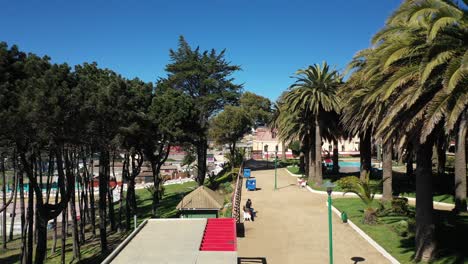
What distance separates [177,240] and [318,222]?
1079 cm

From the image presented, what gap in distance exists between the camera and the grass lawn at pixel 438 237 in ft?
45.5

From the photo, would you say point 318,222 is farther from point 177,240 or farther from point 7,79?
point 7,79

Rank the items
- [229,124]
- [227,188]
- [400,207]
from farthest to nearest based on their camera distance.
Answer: [229,124]
[227,188]
[400,207]

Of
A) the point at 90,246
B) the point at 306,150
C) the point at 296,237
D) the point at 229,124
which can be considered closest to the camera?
the point at 296,237

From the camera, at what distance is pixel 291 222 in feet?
72.4

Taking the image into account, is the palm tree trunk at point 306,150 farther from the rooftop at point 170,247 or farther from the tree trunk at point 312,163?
the rooftop at point 170,247

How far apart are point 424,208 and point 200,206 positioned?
10255 millimetres

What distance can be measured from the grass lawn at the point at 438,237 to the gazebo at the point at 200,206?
719 centimetres

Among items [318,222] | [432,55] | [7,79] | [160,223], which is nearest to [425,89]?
[432,55]

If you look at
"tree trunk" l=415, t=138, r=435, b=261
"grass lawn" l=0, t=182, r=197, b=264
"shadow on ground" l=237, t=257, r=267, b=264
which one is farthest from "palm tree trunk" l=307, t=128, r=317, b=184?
"tree trunk" l=415, t=138, r=435, b=261

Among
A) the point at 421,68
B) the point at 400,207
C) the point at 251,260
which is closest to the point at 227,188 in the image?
the point at 400,207

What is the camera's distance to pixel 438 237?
15.9 m

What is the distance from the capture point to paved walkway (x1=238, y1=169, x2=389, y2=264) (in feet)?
52.2

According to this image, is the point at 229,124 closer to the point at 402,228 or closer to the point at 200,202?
the point at 200,202
